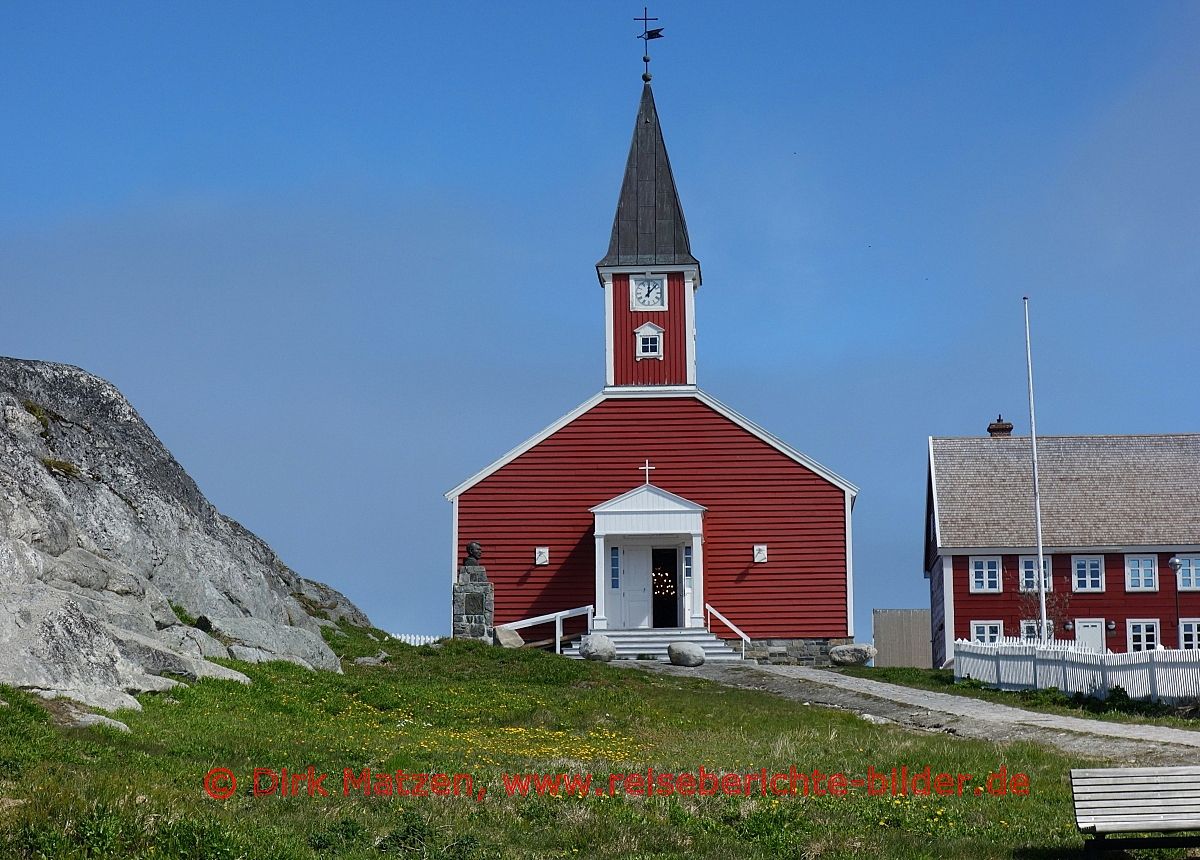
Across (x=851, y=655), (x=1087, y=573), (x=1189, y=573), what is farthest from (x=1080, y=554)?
(x=851, y=655)

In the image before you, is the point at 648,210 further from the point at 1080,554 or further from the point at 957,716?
the point at 957,716

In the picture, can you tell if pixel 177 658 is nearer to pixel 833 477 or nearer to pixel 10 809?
pixel 10 809

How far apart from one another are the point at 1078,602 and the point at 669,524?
12980 millimetres

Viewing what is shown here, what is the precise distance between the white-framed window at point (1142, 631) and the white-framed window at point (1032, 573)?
2422 mm

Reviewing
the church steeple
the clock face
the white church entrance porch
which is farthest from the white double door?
the clock face

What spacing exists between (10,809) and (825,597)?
30.4 meters

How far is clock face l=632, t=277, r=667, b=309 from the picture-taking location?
140ft

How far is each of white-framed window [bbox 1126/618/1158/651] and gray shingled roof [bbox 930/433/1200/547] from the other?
2.22m

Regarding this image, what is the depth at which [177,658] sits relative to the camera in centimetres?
2009

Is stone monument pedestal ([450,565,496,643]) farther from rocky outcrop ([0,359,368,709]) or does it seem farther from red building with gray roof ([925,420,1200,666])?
red building with gray roof ([925,420,1200,666])

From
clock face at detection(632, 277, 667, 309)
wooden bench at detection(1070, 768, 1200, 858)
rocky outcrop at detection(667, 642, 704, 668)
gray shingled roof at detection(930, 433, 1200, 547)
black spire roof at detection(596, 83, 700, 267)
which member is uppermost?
black spire roof at detection(596, 83, 700, 267)

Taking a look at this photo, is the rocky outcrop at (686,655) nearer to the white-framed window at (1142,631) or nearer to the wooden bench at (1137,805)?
the white-framed window at (1142,631)

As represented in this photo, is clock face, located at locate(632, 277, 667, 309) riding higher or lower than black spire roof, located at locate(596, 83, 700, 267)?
lower

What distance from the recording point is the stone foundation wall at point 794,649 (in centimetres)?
3903
